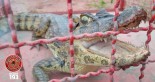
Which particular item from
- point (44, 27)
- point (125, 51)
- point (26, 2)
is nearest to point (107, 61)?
point (125, 51)

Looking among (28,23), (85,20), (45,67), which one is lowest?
(45,67)

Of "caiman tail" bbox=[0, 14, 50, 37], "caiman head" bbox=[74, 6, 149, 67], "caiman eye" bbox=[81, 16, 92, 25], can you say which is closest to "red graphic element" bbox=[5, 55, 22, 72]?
"caiman head" bbox=[74, 6, 149, 67]

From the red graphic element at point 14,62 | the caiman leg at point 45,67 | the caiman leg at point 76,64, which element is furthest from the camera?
the caiman leg at point 45,67

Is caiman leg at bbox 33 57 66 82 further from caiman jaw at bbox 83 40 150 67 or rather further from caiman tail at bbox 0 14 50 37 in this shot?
caiman tail at bbox 0 14 50 37

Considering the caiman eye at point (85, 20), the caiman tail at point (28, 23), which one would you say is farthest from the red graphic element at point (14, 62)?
the caiman tail at point (28, 23)

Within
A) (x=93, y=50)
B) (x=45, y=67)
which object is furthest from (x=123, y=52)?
(x=45, y=67)

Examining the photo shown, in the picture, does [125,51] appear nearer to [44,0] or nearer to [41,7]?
[41,7]

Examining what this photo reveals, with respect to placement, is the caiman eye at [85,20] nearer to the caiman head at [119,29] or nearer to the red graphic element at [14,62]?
the caiman head at [119,29]

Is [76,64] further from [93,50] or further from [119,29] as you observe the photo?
[119,29]
